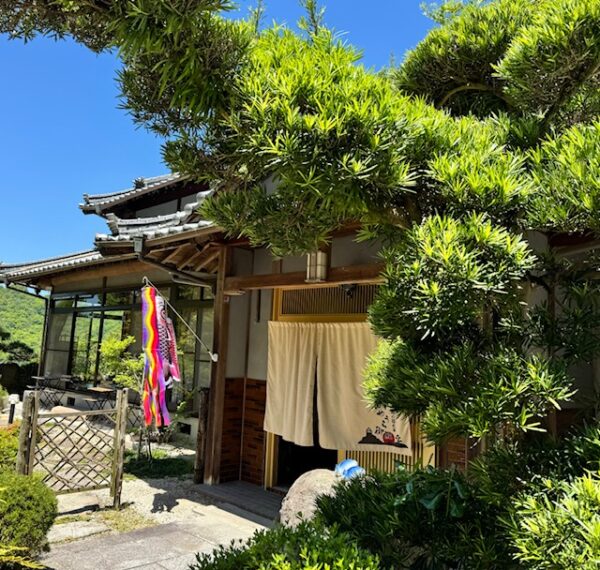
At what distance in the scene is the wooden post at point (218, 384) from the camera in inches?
286

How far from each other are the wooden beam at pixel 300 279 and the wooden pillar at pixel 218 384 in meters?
0.20

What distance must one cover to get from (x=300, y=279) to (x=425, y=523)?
398cm

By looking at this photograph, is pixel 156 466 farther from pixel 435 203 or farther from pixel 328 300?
pixel 435 203

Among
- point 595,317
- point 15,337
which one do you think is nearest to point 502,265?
point 595,317

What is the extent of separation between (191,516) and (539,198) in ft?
17.9

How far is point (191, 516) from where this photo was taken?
5949mm

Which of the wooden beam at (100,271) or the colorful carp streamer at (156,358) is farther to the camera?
the wooden beam at (100,271)

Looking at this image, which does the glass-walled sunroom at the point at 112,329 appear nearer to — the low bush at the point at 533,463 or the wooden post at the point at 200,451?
the wooden post at the point at 200,451

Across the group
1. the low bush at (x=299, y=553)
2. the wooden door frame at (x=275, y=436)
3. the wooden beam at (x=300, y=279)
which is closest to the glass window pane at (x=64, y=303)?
the wooden beam at (x=300, y=279)

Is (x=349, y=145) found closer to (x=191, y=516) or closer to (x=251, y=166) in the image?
(x=251, y=166)

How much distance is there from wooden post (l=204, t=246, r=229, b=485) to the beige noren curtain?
764 mm

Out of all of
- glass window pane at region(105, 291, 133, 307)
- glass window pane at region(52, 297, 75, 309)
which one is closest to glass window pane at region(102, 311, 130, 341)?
glass window pane at region(105, 291, 133, 307)

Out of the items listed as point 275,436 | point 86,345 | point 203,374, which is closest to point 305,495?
point 275,436

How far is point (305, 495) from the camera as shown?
4.41 metres
